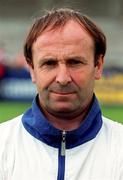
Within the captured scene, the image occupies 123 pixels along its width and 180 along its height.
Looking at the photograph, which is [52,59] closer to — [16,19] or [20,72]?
[20,72]

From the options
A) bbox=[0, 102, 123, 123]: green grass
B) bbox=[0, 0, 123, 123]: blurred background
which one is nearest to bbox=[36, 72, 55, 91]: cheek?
bbox=[0, 102, 123, 123]: green grass

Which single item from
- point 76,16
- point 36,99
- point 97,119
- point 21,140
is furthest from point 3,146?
point 76,16

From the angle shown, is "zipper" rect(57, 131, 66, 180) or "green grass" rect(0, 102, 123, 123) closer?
"zipper" rect(57, 131, 66, 180)

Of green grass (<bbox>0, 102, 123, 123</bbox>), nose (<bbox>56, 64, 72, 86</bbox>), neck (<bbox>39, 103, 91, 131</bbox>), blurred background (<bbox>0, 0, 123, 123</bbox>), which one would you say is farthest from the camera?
blurred background (<bbox>0, 0, 123, 123</bbox>)

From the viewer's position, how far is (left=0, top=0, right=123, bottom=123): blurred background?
60.5 ft

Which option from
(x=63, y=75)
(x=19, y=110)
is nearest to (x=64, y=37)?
(x=63, y=75)

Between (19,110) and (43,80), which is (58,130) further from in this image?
(19,110)

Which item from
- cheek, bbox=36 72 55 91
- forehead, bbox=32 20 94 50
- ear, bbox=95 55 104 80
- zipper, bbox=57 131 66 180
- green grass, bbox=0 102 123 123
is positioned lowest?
green grass, bbox=0 102 123 123

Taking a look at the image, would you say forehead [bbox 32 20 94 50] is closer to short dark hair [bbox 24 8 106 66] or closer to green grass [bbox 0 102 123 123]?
short dark hair [bbox 24 8 106 66]

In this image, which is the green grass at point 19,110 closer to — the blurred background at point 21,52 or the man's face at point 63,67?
the blurred background at point 21,52

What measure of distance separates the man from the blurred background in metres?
12.0

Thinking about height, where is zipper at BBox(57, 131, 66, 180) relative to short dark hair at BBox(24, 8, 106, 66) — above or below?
below

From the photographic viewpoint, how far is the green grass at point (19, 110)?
571 inches

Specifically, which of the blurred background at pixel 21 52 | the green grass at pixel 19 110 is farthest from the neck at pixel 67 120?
the blurred background at pixel 21 52
